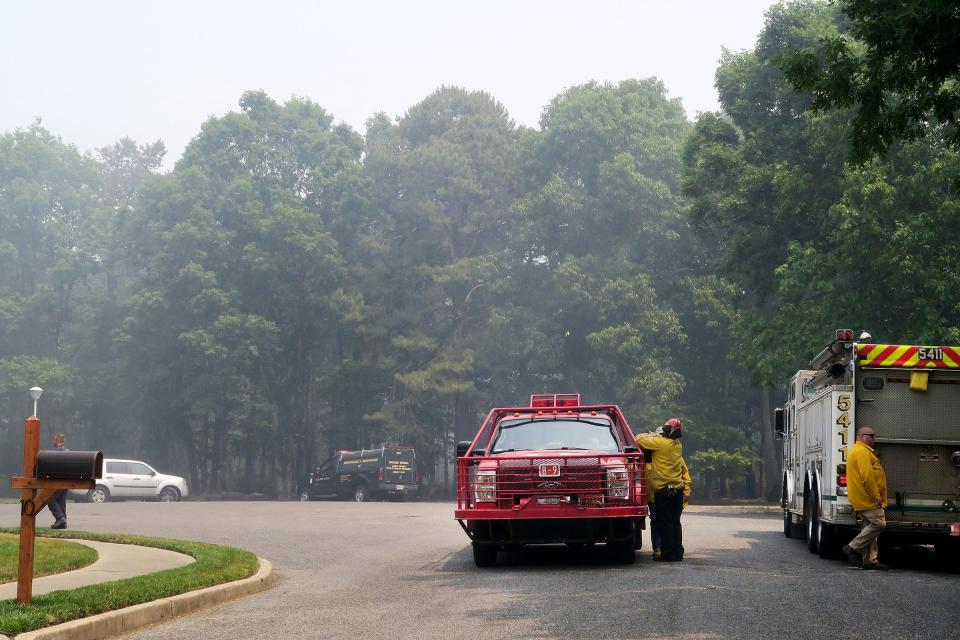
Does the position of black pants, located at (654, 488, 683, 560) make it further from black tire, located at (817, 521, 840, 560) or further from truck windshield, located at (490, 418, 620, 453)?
black tire, located at (817, 521, 840, 560)

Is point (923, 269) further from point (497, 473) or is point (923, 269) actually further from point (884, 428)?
point (497, 473)

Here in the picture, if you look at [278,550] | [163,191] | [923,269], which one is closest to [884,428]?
[278,550]

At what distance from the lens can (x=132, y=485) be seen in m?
44.7

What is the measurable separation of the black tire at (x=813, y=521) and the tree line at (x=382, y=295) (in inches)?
1151

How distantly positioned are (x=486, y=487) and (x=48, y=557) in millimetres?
5246

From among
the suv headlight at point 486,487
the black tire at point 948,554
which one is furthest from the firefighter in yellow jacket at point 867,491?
the suv headlight at point 486,487

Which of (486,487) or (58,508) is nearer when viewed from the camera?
(486,487)

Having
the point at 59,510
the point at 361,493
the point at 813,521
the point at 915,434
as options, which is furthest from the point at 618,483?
the point at 361,493

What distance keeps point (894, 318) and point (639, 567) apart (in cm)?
1781

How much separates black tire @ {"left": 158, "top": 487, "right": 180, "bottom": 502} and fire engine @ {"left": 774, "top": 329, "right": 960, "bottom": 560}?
33.6 meters

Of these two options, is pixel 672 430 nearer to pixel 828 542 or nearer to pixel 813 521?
A: pixel 828 542

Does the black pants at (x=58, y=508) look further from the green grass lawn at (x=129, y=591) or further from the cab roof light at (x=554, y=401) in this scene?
the cab roof light at (x=554, y=401)

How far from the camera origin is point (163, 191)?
6794 centimetres

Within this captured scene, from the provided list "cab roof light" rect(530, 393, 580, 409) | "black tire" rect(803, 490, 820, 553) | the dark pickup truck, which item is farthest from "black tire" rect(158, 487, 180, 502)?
"black tire" rect(803, 490, 820, 553)
